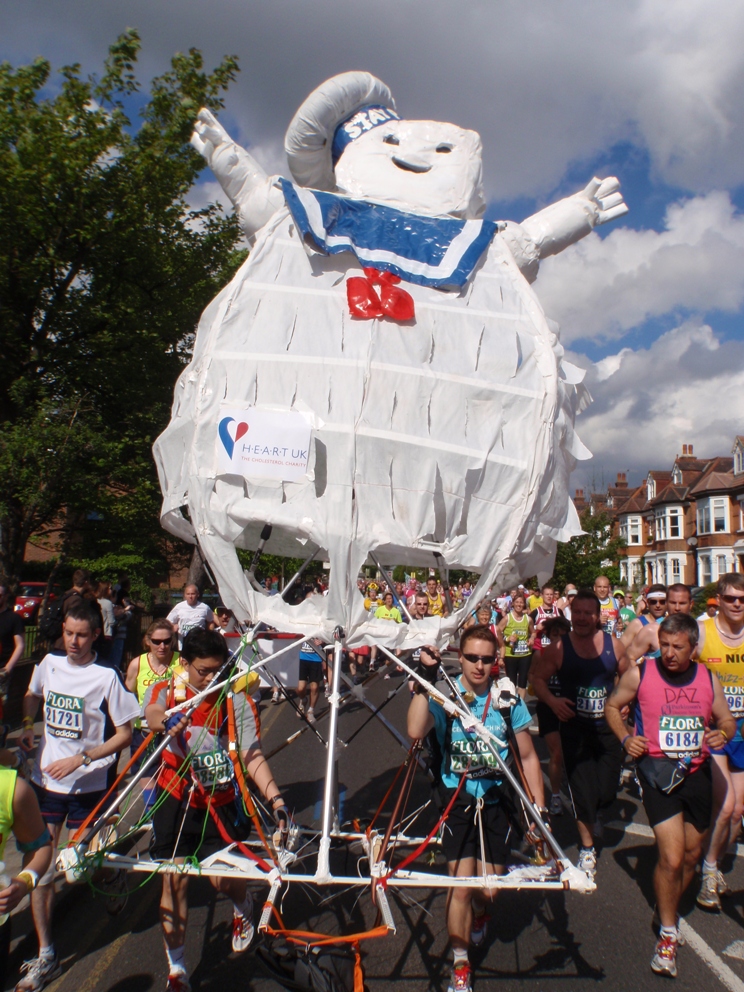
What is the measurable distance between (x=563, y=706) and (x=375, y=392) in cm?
272

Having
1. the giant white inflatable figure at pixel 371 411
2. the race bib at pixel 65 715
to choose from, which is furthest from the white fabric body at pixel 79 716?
the giant white inflatable figure at pixel 371 411

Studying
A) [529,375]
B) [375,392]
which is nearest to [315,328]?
[375,392]

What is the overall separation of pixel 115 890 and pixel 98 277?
42.3 feet

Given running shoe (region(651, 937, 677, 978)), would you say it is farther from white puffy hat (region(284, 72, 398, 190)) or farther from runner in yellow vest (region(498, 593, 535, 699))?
runner in yellow vest (region(498, 593, 535, 699))

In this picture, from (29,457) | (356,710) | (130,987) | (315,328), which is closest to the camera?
(130,987)

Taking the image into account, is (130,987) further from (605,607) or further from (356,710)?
(605,607)

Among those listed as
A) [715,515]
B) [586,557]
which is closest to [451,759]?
[586,557]

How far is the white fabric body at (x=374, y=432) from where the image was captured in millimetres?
3379

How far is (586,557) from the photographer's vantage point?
2988 centimetres

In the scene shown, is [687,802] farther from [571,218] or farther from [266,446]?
[571,218]

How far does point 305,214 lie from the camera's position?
3.87 meters

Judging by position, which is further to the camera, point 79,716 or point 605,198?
point 605,198

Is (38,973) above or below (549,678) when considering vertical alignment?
below

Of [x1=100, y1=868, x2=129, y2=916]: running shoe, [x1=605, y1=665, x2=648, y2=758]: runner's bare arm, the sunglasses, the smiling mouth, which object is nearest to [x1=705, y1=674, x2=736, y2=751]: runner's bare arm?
[x1=605, y1=665, x2=648, y2=758]: runner's bare arm
